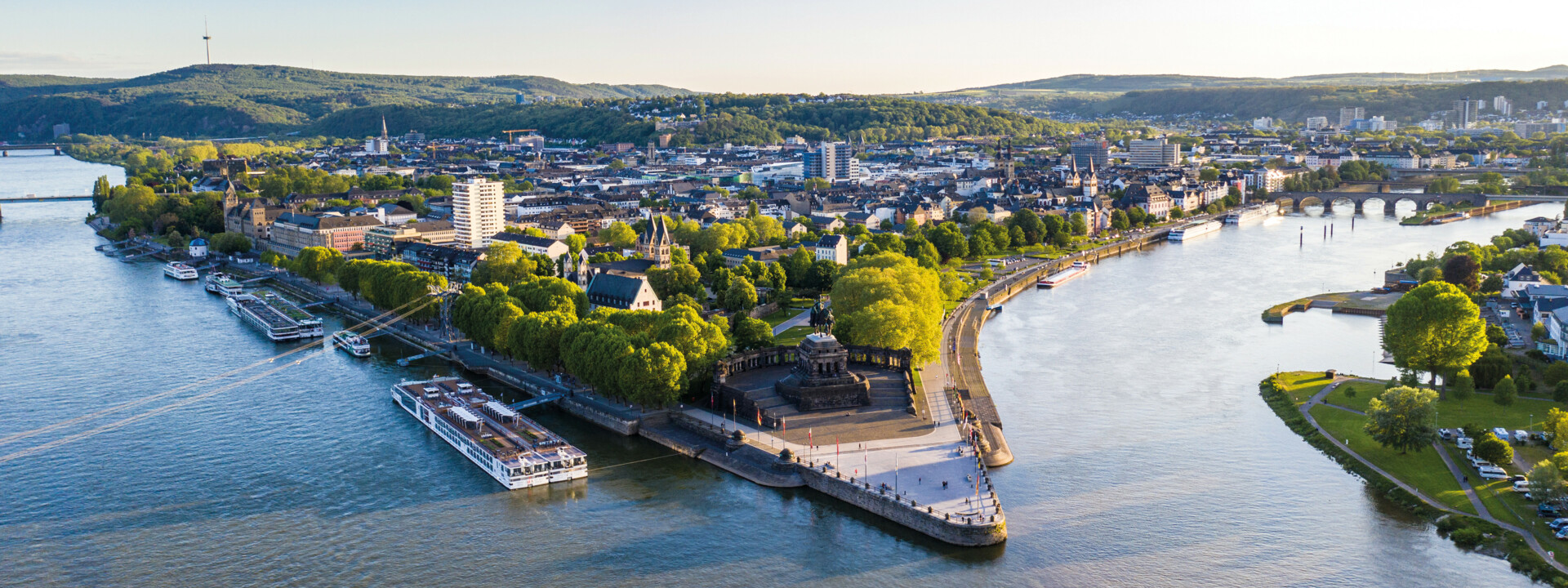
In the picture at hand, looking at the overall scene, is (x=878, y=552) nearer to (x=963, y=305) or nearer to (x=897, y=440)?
(x=897, y=440)

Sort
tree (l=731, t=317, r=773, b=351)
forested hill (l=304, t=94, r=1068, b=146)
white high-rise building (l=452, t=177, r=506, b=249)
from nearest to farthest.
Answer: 1. tree (l=731, t=317, r=773, b=351)
2. white high-rise building (l=452, t=177, r=506, b=249)
3. forested hill (l=304, t=94, r=1068, b=146)

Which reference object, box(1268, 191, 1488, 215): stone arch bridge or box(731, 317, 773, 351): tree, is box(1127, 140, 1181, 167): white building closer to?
box(1268, 191, 1488, 215): stone arch bridge

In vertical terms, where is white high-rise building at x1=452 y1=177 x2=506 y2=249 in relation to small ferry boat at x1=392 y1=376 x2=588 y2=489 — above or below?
above

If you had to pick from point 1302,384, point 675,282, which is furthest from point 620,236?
point 1302,384

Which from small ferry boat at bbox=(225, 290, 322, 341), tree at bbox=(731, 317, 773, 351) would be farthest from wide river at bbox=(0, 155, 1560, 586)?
tree at bbox=(731, 317, 773, 351)

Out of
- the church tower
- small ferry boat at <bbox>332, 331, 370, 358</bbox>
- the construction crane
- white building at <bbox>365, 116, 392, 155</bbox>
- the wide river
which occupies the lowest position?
the wide river

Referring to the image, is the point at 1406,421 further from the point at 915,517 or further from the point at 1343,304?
the point at 1343,304

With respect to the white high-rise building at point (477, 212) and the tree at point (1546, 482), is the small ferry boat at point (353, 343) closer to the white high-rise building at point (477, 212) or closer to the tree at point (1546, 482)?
the white high-rise building at point (477, 212)
